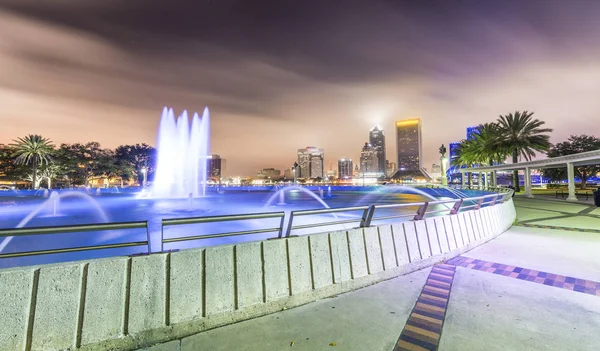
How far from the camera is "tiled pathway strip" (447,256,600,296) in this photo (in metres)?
5.38

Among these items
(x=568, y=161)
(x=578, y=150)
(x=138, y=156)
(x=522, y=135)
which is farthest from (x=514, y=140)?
(x=138, y=156)

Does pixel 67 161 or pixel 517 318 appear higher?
pixel 67 161

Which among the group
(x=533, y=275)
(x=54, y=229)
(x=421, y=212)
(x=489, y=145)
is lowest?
(x=533, y=275)

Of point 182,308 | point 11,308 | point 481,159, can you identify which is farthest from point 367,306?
point 481,159

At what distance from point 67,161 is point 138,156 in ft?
62.4

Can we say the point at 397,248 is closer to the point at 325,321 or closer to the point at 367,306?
the point at 367,306

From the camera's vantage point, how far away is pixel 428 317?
426 cm

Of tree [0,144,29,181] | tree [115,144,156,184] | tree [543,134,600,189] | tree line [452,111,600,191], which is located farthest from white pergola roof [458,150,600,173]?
tree [0,144,29,181]

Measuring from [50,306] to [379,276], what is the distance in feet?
16.4

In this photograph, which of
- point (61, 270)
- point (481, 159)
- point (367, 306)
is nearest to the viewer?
point (61, 270)

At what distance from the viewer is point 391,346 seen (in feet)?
11.6

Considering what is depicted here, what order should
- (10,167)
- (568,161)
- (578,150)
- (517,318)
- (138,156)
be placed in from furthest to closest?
(138,156) → (10,167) → (578,150) → (568,161) → (517,318)

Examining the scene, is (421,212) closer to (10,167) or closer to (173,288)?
(173,288)

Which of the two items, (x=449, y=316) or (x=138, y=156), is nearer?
(x=449, y=316)
